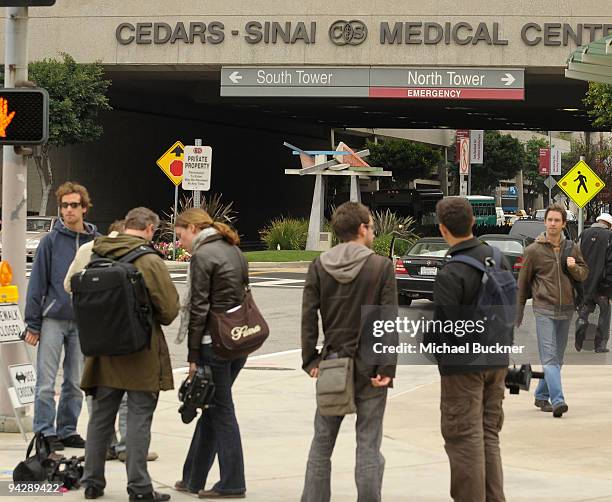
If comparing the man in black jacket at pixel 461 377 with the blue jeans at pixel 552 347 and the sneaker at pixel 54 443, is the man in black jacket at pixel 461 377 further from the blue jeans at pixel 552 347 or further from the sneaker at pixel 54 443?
the blue jeans at pixel 552 347

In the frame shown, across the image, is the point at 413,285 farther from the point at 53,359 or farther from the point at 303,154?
the point at 303,154

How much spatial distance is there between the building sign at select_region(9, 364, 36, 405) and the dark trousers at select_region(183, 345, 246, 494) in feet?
6.68

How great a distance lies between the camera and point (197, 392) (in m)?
7.48

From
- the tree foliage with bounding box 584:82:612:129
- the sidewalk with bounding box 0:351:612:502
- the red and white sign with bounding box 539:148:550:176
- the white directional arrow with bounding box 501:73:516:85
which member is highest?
the red and white sign with bounding box 539:148:550:176

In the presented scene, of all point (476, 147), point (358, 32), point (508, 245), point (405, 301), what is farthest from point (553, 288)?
point (476, 147)

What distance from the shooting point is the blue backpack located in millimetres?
6809

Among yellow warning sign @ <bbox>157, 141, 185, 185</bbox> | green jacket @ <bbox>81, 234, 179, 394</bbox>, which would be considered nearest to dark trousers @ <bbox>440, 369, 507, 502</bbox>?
green jacket @ <bbox>81, 234, 179, 394</bbox>

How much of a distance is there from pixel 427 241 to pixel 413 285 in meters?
1.16

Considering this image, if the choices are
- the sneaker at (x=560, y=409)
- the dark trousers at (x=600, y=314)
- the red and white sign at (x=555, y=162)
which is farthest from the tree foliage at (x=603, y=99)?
the red and white sign at (x=555, y=162)

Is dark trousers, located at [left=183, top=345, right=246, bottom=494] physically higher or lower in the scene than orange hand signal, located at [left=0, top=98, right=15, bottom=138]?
Result: lower

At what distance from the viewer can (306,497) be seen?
23.0 feet

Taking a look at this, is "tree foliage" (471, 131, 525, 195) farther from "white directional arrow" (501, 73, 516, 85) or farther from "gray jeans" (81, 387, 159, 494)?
"gray jeans" (81, 387, 159, 494)

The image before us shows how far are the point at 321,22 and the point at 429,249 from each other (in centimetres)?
1769

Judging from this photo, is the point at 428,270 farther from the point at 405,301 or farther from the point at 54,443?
the point at 54,443
